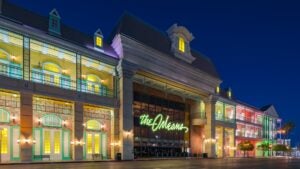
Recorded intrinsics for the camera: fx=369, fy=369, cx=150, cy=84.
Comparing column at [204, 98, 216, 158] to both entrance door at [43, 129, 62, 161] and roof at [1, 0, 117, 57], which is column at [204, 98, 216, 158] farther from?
entrance door at [43, 129, 62, 161]

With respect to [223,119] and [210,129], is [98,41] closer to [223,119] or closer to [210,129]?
[210,129]

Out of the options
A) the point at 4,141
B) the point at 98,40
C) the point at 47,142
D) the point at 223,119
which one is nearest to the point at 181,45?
the point at 98,40

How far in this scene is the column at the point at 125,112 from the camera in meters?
46.2

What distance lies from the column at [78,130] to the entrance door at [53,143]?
1701 millimetres

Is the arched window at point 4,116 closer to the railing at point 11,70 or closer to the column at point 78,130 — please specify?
the railing at point 11,70

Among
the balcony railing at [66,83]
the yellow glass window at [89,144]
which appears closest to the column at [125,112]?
the balcony railing at [66,83]

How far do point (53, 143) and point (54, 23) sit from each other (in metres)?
12.9

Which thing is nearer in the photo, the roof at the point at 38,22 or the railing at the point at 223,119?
the roof at the point at 38,22

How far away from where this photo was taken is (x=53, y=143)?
3919 centimetres

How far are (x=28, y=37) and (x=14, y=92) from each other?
568cm

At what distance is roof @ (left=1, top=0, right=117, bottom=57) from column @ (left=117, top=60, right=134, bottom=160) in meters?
2.61

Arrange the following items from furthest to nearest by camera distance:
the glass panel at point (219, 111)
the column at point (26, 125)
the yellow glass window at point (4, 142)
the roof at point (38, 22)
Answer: the glass panel at point (219, 111) < the roof at point (38, 22) < the column at point (26, 125) < the yellow glass window at point (4, 142)

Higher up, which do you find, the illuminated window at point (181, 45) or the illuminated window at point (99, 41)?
the illuminated window at point (181, 45)

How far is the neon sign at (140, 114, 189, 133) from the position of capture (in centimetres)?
5634
